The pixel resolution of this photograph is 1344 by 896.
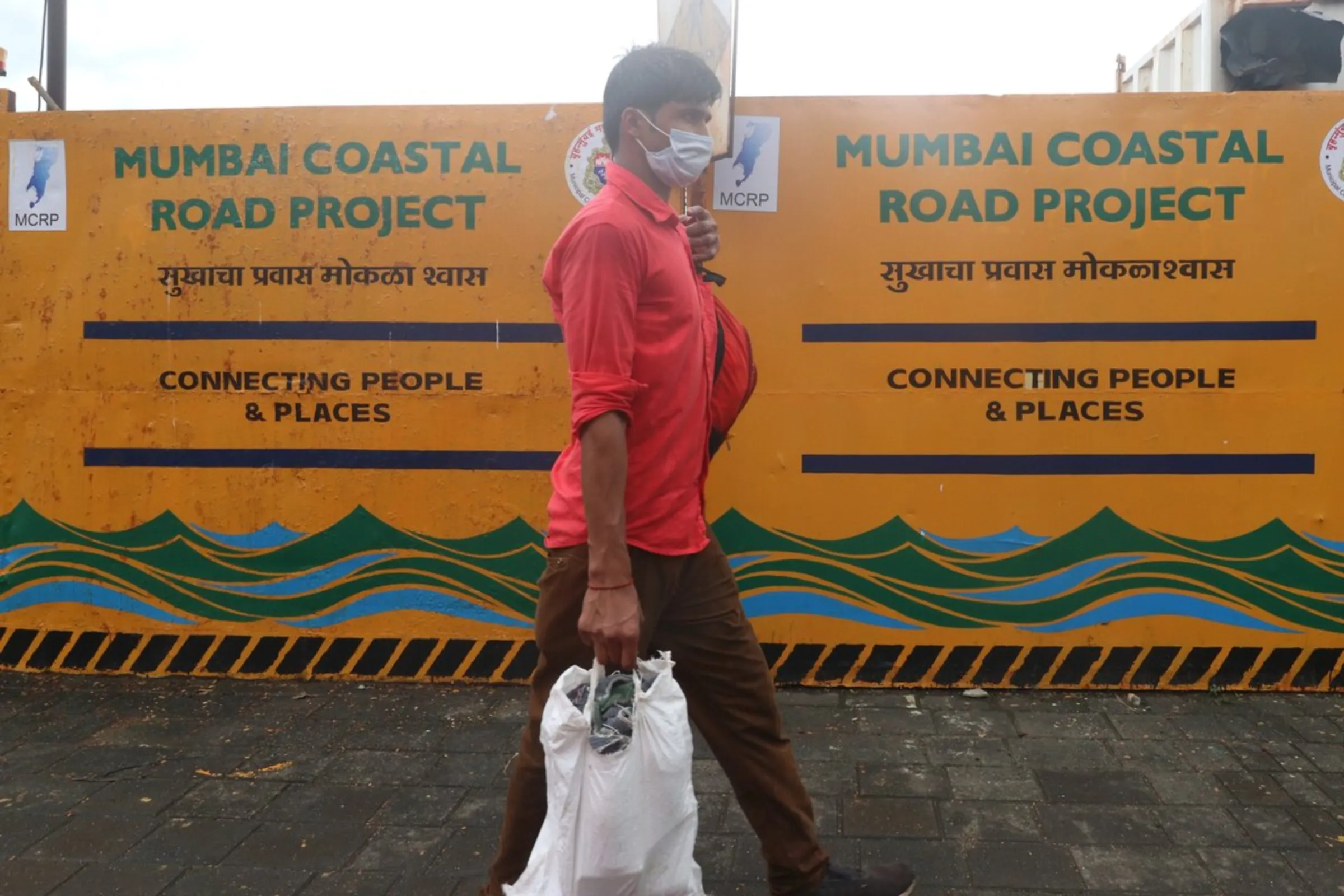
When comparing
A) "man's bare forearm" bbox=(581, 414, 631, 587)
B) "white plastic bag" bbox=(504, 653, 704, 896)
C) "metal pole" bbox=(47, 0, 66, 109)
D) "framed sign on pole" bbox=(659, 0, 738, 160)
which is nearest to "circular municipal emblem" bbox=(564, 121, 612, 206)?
"framed sign on pole" bbox=(659, 0, 738, 160)

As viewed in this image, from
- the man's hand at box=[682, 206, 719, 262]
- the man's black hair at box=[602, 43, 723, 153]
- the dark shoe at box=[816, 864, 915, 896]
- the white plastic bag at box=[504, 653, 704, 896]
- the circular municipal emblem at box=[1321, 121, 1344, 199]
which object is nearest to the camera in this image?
the white plastic bag at box=[504, 653, 704, 896]

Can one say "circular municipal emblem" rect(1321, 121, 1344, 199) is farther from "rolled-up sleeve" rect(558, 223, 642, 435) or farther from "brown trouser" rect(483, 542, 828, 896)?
"rolled-up sleeve" rect(558, 223, 642, 435)

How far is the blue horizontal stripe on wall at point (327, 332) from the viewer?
15.3 ft

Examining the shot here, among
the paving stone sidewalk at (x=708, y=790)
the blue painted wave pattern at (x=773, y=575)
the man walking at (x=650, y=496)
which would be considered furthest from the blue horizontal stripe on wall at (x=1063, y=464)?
the man walking at (x=650, y=496)

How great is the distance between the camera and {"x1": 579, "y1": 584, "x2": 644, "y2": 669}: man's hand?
7.62ft

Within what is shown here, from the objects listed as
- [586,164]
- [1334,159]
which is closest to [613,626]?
[586,164]

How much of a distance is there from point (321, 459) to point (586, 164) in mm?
1644

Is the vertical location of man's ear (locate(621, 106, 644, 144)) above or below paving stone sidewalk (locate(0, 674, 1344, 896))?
above

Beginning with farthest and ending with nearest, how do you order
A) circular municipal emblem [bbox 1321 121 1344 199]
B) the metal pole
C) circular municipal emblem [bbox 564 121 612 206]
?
the metal pole < circular municipal emblem [bbox 564 121 612 206] < circular municipal emblem [bbox 1321 121 1344 199]

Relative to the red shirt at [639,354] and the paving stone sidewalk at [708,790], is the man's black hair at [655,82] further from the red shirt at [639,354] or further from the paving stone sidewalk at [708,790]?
the paving stone sidewalk at [708,790]

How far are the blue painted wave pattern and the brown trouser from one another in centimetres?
189

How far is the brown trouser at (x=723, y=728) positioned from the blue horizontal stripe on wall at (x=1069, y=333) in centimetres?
203

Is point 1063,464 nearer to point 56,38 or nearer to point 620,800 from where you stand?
point 620,800

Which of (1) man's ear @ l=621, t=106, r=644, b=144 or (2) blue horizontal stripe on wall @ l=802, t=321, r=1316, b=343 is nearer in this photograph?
(1) man's ear @ l=621, t=106, r=644, b=144
